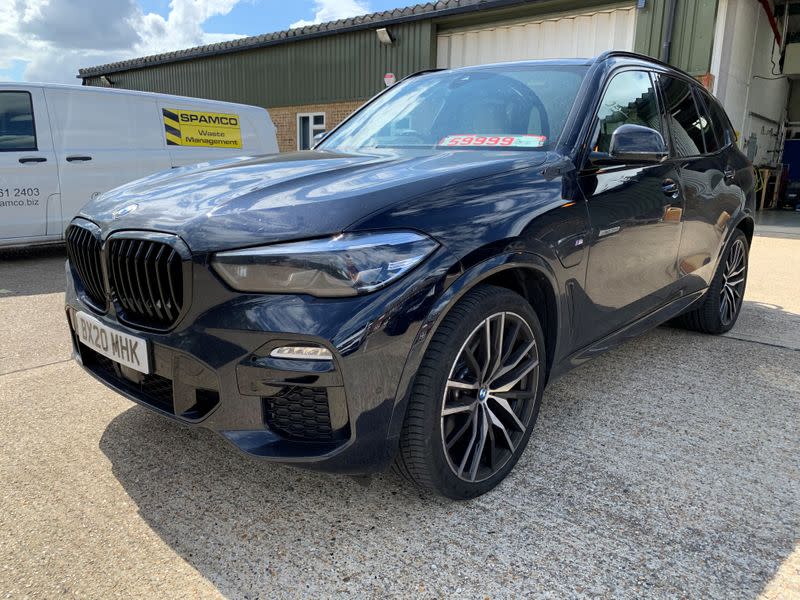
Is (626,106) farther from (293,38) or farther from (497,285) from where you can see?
(293,38)

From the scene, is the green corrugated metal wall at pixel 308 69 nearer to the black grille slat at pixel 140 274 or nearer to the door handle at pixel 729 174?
the door handle at pixel 729 174

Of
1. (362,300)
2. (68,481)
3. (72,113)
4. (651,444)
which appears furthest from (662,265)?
(72,113)

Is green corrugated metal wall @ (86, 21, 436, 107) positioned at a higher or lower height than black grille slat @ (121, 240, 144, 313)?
higher

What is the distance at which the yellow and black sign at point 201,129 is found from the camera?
7.87 meters

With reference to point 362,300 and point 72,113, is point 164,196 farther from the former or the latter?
point 72,113

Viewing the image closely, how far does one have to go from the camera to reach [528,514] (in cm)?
218

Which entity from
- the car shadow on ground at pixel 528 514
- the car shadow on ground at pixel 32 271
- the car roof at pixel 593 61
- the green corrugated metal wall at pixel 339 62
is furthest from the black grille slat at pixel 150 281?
the green corrugated metal wall at pixel 339 62

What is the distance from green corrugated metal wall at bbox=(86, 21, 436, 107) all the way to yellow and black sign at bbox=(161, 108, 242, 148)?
22.3ft

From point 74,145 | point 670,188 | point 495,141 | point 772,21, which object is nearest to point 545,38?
point 772,21

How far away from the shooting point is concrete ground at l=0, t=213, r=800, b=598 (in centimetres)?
185

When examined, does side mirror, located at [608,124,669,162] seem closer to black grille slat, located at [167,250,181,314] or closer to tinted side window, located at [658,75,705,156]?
tinted side window, located at [658,75,705,156]

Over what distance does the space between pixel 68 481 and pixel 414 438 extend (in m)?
1.37

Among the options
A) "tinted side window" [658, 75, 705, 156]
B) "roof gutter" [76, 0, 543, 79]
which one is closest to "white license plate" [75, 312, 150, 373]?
"tinted side window" [658, 75, 705, 156]

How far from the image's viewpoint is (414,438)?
6.38 ft
